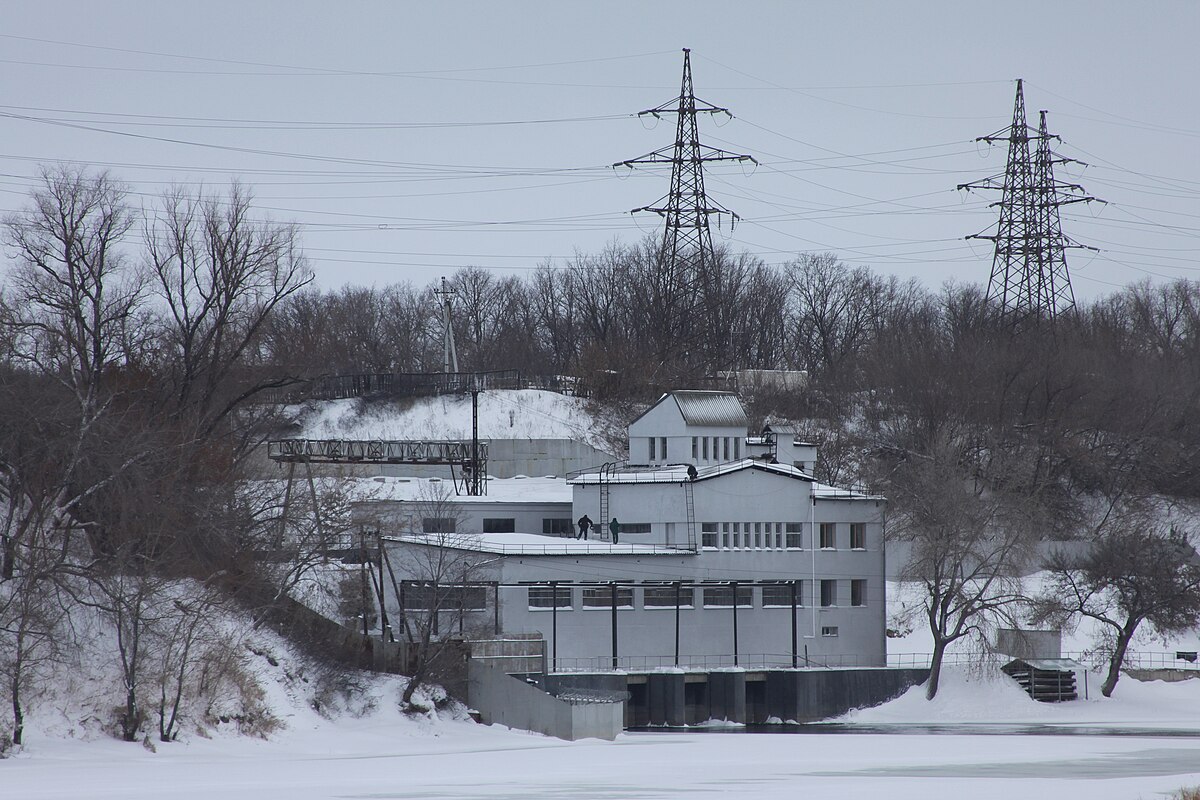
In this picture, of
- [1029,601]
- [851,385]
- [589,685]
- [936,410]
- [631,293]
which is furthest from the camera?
[631,293]

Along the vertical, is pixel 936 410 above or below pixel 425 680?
above

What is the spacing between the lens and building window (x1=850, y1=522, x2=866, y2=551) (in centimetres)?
7156

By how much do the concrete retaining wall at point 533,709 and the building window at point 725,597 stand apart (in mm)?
14679

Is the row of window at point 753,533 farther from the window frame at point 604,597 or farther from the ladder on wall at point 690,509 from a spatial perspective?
the window frame at point 604,597

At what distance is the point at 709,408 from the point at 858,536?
1020cm

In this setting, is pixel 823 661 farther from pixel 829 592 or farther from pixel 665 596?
pixel 665 596

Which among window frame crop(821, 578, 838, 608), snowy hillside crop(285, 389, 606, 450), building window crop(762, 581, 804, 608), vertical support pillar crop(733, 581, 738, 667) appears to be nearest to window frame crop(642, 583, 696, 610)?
vertical support pillar crop(733, 581, 738, 667)

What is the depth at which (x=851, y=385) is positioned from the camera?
108 m

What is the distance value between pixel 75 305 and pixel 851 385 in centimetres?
6435

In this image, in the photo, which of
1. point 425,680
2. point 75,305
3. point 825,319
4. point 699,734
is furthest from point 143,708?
point 825,319

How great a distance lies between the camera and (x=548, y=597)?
64750 millimetres

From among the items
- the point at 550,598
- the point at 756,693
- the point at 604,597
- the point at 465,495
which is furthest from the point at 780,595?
the point at 465,495

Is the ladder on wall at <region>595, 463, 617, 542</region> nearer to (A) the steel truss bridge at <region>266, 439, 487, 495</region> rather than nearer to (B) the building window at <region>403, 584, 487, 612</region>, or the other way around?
(A) the steel truss bridge at <region>266, 439, 487, 495</region>

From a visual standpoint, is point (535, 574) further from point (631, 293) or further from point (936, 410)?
point (631, 293)
